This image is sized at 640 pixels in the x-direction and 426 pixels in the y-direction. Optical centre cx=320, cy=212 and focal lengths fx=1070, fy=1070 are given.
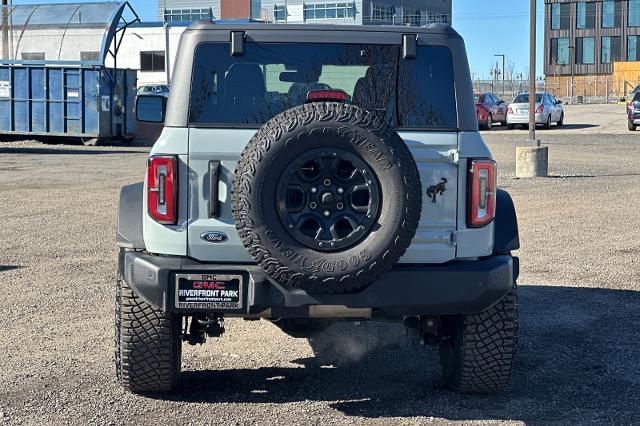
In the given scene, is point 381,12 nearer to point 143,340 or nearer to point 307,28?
point 307,28

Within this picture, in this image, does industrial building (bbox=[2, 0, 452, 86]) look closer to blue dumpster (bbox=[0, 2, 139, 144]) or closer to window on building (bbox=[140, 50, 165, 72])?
window on building (bbox=[140, 50, 165, 72])

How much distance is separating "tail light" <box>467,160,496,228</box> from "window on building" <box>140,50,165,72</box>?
148ft

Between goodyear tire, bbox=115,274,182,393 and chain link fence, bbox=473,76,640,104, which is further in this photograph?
chain link fence, bbox=473,76,640,104

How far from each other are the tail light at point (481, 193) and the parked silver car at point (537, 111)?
34809mm

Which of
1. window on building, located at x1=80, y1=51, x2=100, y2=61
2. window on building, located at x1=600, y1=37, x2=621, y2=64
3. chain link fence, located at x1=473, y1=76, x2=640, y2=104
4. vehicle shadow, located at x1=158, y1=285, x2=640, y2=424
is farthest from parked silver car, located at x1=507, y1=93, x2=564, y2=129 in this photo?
window on building, located at x1=600, y1=37, x2=621, y2=64

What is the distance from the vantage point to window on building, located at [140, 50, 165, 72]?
49281 mm

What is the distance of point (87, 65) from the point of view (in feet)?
101

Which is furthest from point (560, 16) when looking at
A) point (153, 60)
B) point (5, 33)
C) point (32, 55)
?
point (5, 33)

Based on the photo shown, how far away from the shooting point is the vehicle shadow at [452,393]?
552 centimetres

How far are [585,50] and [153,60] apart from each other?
6085cm

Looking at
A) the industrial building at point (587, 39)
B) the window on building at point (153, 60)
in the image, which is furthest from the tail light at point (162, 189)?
the industrial building at point (587, 39)

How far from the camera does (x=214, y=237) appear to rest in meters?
5.21

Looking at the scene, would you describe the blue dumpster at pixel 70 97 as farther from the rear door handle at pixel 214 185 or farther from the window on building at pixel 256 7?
the window on building at pixel 256 7

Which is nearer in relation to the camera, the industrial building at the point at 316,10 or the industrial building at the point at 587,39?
the industrial building at the point at 316,10
